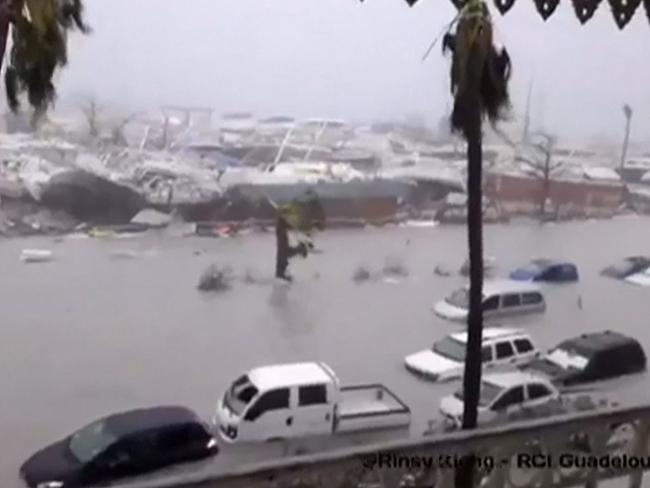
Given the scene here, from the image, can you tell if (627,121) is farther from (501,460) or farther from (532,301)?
(501,460)

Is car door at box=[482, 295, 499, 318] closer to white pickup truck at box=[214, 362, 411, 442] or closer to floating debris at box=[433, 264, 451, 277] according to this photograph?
floating debris at box=[433, 264, 451, 277]

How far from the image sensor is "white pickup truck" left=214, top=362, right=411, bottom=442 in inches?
73.9

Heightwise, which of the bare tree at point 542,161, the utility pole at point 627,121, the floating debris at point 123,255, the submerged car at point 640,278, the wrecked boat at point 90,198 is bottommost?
the submerged car at point 640,278

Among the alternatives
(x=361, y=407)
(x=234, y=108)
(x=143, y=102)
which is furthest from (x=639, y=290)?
(x=143, y=102)

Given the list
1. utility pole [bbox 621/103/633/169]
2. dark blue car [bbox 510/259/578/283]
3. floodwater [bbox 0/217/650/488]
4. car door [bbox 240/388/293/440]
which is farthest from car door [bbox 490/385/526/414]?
utility pole [bbox 621/103/633/169]

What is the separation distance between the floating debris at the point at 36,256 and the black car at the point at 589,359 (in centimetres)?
99

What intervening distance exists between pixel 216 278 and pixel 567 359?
2.56 ft

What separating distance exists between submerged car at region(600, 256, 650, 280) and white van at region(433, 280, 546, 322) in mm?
186

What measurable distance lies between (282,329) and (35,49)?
26.7 inches

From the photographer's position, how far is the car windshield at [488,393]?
2.09 meters

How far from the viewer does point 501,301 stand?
83.3 inches

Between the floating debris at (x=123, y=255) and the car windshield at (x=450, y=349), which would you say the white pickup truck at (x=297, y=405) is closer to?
A: the car windshield at (x=450, y=349)

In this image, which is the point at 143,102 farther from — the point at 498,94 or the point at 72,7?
the point at 498,94

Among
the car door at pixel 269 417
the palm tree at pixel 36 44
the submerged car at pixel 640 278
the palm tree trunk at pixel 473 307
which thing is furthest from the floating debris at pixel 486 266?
the palm tree at pixel 36 44
